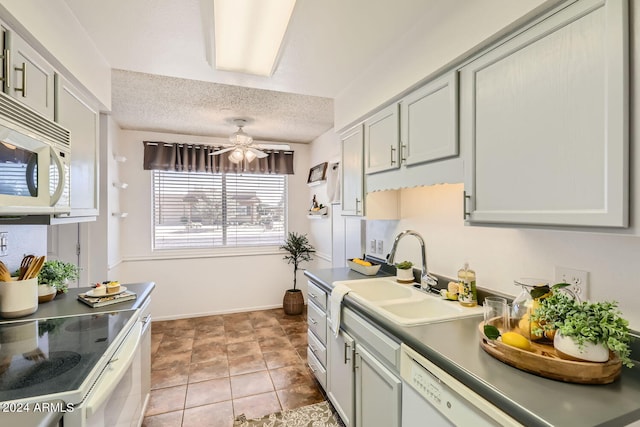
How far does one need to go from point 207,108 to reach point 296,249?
7.09ft

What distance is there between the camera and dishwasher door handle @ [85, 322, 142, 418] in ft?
3.20

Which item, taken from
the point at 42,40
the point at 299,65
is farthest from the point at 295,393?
the point at 42,40

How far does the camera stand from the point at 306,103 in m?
2.99

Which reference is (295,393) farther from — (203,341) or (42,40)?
(42,40)

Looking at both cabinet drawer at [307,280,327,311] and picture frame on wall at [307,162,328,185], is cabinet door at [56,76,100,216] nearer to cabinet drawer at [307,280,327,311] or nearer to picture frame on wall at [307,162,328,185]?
cabinet drawer at [307,280,327,311]

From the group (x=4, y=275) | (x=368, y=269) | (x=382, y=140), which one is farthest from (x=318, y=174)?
(x=4, y=275)

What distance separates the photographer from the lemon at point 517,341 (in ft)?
3.29

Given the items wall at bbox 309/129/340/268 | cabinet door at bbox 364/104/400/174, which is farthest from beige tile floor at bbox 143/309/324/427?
cabinet door at bbox 364/104/400/174

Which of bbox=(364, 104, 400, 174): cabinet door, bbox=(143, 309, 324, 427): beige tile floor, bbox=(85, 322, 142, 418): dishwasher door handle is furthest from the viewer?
bbox=(143, 309, 324, 427): beige tile floor

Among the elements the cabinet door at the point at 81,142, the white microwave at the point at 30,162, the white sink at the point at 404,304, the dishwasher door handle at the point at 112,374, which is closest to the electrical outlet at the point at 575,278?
the white sink at the point at 404,304

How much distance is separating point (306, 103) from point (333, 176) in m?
0.89

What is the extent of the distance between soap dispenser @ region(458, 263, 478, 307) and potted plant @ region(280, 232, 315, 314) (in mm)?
2867

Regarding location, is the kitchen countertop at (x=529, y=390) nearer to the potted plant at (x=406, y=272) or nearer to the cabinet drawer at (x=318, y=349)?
the potted plant at (x=406, y=272)

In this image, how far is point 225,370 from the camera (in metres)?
2.72
